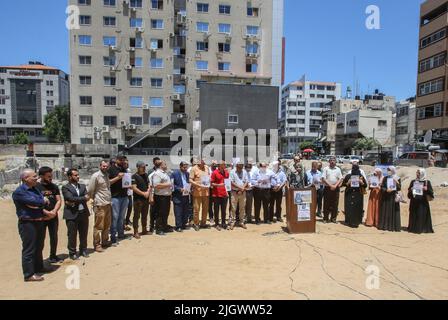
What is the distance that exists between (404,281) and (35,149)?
130 ft

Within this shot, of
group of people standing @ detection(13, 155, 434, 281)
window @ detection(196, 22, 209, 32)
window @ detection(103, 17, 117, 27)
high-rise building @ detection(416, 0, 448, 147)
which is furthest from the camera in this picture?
window @ detection(196, 22, 209, 32)

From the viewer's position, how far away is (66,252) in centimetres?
709

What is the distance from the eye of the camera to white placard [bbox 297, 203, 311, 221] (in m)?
8.45

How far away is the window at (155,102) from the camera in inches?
1734

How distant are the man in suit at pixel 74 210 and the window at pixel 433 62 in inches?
1843

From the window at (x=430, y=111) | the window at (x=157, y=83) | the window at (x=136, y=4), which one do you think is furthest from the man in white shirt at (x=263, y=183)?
the window at (x=136, y=4)

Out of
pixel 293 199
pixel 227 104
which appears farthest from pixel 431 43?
pixel 293 199

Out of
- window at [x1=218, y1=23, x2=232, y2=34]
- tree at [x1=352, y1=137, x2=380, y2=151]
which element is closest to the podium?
window at [x1=218, y1=23, x2=232, y2=34]

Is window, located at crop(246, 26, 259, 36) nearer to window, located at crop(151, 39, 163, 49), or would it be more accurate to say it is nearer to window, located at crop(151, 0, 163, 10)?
window, located at crop(151, 39, 163, 49)

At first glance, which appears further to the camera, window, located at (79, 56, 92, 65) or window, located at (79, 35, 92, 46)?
window, located at (79, 56, 92, 65)

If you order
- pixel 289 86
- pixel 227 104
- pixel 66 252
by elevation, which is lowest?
pixel 66 252

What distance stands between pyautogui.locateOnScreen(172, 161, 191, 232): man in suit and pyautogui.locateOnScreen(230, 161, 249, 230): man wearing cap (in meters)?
1.31

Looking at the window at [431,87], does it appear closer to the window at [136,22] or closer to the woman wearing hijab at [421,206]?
the window at [136,22]
